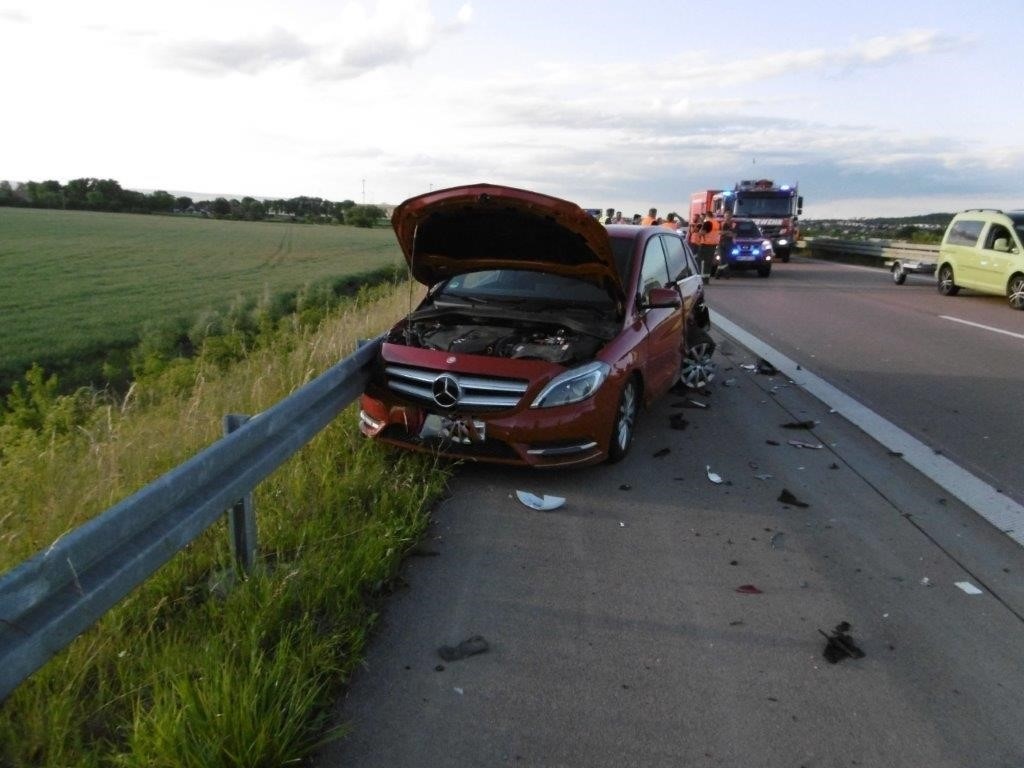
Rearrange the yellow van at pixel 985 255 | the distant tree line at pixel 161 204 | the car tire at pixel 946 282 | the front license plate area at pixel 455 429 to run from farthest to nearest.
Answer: the distant tree line at pixel 161 204, the car tire at pixel 946 282, the yellow van at pixel 985 255, the front license plate area at pixel 455 429

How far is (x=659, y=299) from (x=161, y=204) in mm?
97762

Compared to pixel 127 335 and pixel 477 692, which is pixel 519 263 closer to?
pixel 477 692

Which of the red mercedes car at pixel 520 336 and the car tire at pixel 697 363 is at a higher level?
the red mercedes car at pixel 520 336

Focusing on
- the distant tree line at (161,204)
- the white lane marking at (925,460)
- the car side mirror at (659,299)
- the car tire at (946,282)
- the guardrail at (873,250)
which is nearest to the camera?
the white lane marking at (925,460)

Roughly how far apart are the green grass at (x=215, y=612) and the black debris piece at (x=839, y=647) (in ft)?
6.08

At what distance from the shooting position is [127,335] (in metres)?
17.2

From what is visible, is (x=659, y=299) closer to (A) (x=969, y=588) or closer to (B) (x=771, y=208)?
(A) (x=969, y=588)

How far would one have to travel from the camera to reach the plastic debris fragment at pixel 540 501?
4.88 metres

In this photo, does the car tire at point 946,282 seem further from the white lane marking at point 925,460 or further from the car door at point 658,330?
the car door at point 658,330

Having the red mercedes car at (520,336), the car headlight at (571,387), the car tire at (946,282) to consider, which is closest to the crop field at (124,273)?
the red mercedes car at (520,336)

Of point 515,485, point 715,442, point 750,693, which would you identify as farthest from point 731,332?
point 750,693

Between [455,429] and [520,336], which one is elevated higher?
[520,336]

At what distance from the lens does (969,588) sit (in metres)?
3.89

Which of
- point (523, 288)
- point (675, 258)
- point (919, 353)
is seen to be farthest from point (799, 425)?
point (919, 353)
